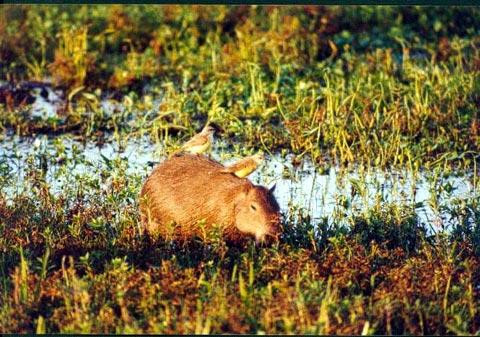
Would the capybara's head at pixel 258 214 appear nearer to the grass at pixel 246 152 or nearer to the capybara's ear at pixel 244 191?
the capybara's ear at pixel 244 191

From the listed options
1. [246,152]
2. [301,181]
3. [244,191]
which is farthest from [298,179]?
[244,191]

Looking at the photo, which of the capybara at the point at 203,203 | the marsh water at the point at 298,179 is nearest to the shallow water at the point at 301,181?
the marsh water at the point at 298,179

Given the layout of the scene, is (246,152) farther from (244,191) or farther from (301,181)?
(244,191)

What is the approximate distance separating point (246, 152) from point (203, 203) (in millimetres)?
1377

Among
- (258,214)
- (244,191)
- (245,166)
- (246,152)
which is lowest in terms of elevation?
(258,214)

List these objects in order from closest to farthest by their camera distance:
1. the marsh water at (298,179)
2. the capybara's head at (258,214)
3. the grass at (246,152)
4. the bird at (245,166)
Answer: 1. the grass at (246,152)
2. the capybara's head at (258,214)
3. the bird at (245,166)
4. the marsh water at (298,179)

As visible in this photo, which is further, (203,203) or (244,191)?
(203,203)

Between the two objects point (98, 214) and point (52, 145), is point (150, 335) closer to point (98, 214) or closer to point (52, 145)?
point (98, 214)

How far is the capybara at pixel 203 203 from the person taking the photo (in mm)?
6629

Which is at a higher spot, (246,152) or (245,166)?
(246,152)

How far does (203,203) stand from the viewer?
6.88 metres

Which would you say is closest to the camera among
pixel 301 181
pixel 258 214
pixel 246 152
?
pixel 258 214

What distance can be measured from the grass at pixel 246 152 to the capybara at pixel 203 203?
0.13 meters

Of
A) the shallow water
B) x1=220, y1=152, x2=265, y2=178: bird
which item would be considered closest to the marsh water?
the shallow water
